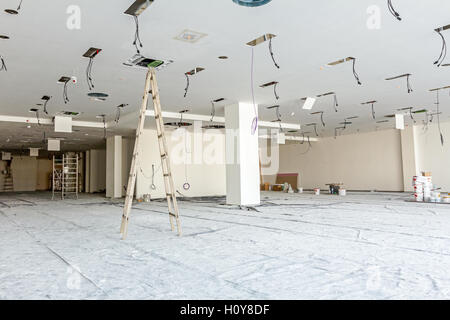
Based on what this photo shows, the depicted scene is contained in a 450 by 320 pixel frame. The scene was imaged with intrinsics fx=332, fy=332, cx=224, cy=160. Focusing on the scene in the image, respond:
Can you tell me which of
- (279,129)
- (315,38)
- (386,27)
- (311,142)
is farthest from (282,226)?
(311,142)

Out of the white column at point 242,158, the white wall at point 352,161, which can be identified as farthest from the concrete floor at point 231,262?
the white wall at point 352,161

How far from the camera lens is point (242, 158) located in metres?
7.78

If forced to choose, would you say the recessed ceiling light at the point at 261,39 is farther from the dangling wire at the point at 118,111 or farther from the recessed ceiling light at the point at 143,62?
the dangling wire at the point at 118,111

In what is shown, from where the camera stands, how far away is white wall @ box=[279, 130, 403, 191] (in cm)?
1316

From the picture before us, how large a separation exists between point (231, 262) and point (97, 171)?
54.1 ft

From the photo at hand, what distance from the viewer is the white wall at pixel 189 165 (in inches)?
466

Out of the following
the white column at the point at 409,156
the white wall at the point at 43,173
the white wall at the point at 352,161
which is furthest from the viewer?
the white wall at the point at 43,173

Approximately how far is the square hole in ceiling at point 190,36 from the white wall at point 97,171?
48.5ft

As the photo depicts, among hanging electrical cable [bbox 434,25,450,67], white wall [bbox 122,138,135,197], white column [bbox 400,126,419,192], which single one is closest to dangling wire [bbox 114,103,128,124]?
Answer: white wall [bbox 122,138,135,197]

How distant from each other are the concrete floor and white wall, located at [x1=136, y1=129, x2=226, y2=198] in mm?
7144

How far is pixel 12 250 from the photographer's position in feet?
10.5

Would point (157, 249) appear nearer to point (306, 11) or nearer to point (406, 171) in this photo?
point (306, 11)
